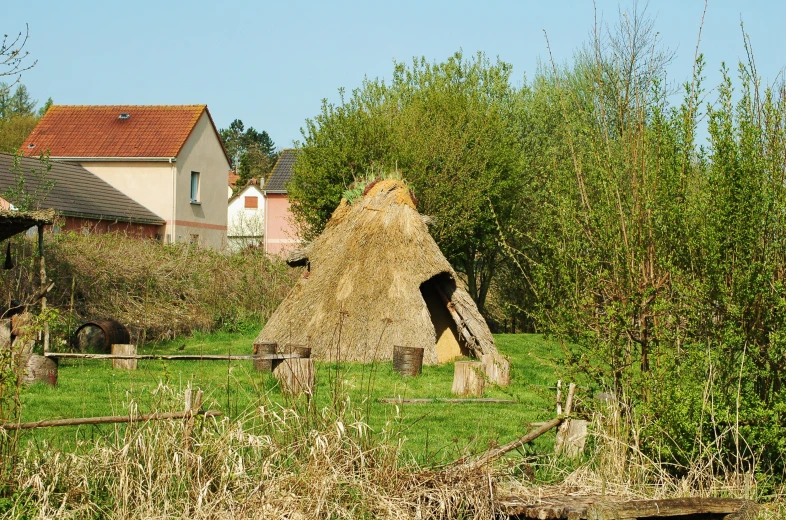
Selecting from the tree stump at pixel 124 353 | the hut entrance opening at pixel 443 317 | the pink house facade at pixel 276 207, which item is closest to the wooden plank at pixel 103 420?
the tree stump at pixel 124 353

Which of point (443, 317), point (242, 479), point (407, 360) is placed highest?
point (443, 317)

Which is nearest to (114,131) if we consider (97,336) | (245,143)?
(97,336)

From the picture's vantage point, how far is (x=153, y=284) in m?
19.3

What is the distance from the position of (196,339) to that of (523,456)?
13.2m

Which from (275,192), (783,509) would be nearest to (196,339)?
(783,509)

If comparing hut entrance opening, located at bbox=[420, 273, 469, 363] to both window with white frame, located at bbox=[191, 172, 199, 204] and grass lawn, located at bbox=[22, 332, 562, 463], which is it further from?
window with white frame, located at bbox=[191, 172, 199, 204]

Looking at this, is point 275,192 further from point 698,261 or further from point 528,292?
point 698,261

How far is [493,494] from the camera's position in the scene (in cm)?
578

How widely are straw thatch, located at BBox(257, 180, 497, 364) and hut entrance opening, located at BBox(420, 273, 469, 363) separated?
2 centimetres

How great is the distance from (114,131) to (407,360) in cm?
2697

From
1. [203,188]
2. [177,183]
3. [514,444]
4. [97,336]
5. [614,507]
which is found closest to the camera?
[614,507]

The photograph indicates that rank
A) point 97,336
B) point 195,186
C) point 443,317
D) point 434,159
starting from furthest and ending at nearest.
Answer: point 195,186, point 434,159, point 443,317, point 97,336

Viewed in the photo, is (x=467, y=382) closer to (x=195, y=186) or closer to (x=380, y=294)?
(x=380, y=294)

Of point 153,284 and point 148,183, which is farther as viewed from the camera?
point 148,183
